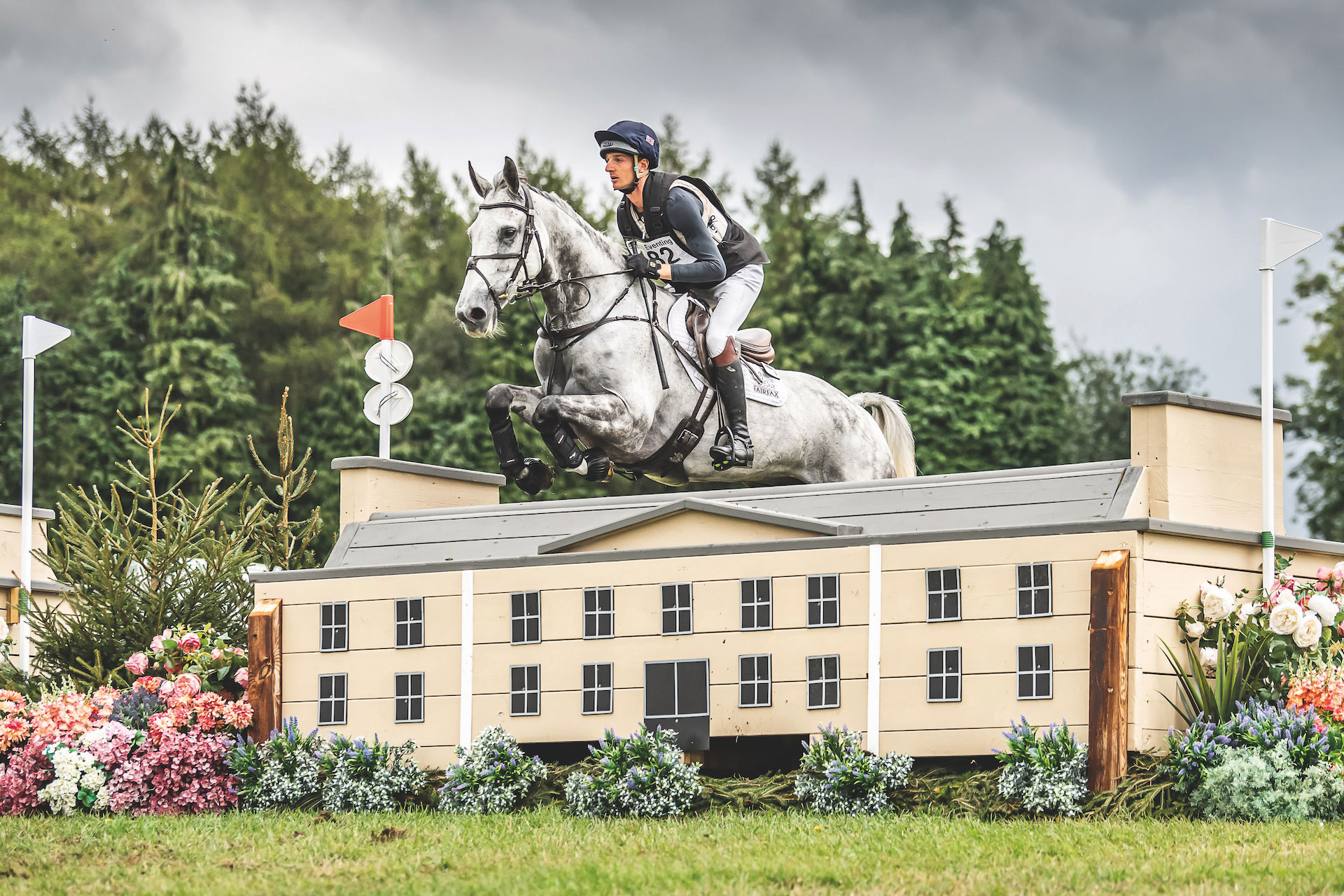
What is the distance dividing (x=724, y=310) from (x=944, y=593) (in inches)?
102

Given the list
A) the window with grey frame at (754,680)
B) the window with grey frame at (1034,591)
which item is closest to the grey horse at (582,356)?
the window with grey frame at (754,680)

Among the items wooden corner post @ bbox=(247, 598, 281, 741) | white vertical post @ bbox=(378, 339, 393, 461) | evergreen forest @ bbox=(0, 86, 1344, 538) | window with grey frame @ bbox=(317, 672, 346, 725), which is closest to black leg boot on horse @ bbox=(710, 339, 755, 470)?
window with grey frame @ bbox=(317, 672, 346, 725)

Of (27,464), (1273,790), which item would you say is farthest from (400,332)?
(1273,790)

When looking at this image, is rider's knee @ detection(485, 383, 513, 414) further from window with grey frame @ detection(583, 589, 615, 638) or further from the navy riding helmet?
the navy riding helmet

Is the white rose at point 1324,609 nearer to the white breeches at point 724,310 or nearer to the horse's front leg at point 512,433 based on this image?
the white breeches at point 724,310

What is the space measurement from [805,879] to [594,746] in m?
3.18

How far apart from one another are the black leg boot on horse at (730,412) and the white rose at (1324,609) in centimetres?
342

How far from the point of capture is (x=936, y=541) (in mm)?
9258

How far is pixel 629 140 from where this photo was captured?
35.0 feet

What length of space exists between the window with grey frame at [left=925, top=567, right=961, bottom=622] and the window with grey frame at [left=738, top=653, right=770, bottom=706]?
38.2 inches

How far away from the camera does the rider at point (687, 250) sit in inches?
422

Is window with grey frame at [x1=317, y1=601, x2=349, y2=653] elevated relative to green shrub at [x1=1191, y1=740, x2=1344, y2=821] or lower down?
elevated

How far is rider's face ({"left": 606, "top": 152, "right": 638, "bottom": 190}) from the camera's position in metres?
10.7

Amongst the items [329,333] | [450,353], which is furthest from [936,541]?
[329,333]
